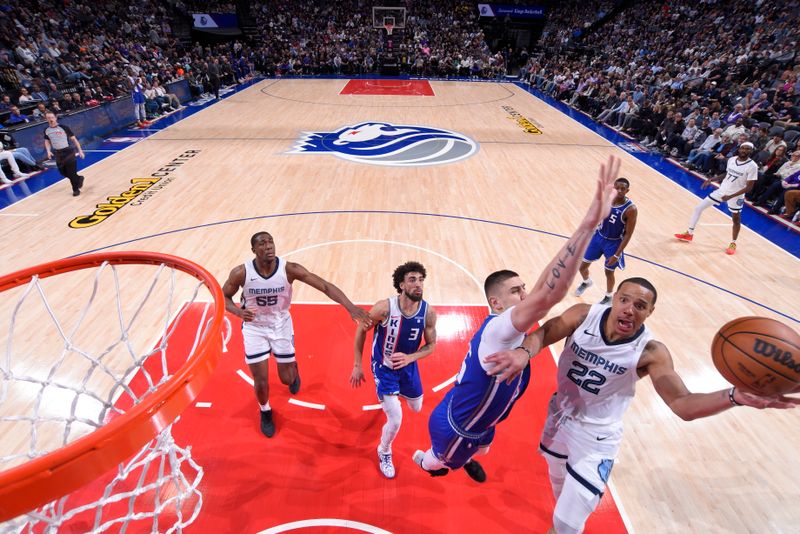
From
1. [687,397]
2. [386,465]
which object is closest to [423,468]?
[386,465]

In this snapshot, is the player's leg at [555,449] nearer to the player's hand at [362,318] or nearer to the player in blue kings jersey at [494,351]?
the player in blue kings jersey at [494,351]

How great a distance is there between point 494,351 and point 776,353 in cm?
127

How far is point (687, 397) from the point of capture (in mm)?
2234

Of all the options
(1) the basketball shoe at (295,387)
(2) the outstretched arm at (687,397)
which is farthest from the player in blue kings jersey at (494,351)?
(1) the basketball shoe at (295,387)

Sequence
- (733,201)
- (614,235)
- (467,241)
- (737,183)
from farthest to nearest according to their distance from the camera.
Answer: (467,241) < (733,201) < (737,183) < (614,235)

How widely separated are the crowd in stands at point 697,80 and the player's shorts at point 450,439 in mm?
9292

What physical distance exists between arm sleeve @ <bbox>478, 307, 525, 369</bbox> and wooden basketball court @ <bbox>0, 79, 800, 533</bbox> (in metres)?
1.72

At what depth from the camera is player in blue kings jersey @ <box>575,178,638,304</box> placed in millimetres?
5117

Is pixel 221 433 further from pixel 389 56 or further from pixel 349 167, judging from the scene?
pixel 389 56

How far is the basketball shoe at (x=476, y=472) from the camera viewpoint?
3.53m

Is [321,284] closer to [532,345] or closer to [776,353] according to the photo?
[532,345]

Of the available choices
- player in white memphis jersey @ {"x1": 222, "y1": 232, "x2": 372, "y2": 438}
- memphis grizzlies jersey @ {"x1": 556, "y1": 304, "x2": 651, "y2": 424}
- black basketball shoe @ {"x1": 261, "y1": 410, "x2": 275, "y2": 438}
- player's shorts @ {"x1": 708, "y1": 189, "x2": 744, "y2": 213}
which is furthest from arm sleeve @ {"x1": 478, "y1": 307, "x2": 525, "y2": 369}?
player's shorts @ {"x1": 708, "y1": 189, "x2": 744, "y2": 213}

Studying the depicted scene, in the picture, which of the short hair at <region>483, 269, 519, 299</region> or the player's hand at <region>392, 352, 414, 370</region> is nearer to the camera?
the short hair at <region>483, 269, 519, 299</region>

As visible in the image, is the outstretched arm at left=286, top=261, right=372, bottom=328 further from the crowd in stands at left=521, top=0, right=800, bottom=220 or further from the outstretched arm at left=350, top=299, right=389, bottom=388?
the crowd in stands at left=521, top=0, right=800, bottom=220
